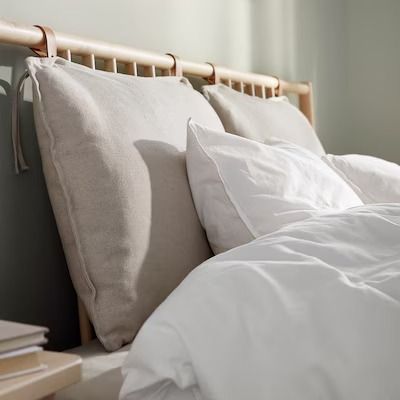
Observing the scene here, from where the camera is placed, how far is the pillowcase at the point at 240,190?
146 cm

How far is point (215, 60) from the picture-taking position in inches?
95.3

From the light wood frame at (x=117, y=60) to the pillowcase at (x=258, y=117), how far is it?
0.32ft

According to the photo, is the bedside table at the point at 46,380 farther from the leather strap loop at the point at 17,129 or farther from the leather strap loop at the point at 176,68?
the leather strap loop at the point at 176,68

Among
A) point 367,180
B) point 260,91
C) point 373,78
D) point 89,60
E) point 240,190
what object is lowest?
point 373,78

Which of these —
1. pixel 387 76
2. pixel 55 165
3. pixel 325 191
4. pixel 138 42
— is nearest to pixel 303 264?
pixel 55 165

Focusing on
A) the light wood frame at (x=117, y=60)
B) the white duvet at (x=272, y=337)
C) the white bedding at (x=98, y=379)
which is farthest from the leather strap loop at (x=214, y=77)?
the white duvet at (x=272, y=337)

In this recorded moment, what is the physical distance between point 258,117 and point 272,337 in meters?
1.31

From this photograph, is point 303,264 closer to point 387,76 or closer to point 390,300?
point 390,300

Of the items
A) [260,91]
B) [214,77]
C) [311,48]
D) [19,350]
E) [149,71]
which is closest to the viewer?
[19,350]

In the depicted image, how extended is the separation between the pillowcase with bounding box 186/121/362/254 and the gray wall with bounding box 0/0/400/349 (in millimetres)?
369

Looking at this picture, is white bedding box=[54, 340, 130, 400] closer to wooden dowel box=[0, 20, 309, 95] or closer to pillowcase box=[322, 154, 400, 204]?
wooden dowel box=[0, 20, 309, 95]

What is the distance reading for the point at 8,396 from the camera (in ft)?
2.70

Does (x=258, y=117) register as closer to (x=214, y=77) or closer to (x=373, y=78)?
(x=214, y=77)

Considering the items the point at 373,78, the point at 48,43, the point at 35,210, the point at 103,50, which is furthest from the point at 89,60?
the point at 373,78
